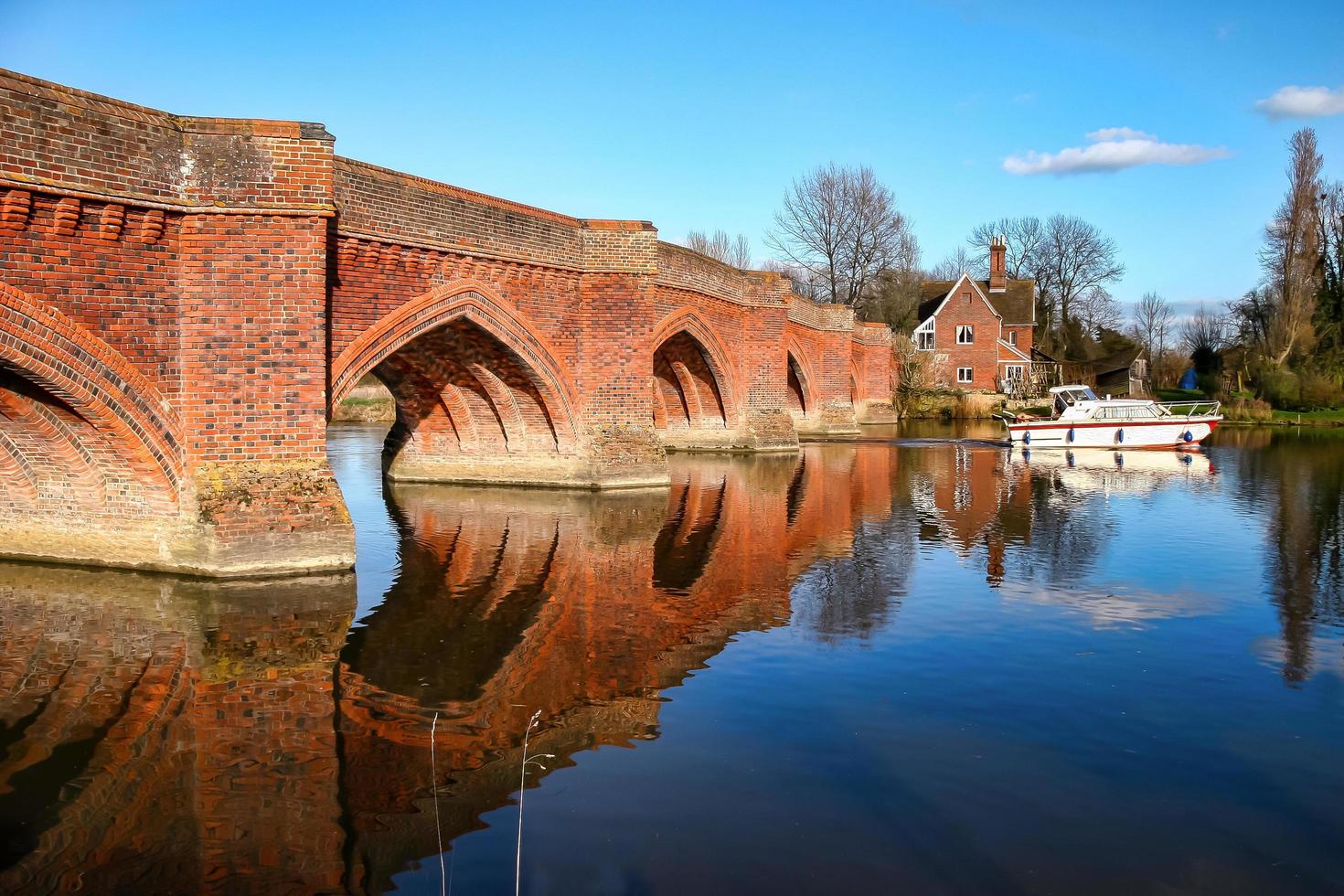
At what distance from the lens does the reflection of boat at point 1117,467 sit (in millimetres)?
20761

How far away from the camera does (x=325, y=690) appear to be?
7391 millimetres

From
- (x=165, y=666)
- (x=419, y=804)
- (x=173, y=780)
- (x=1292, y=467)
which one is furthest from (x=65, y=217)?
(x=1292, y=467)

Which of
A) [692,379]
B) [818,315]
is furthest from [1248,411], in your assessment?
[692,379]

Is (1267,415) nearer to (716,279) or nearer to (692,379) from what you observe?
(692,379)

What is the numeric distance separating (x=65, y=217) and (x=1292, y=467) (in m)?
25.4

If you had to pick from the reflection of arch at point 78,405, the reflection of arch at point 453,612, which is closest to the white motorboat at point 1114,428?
the reflection of arch at point 453,612

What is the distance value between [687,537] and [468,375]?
20.1ft

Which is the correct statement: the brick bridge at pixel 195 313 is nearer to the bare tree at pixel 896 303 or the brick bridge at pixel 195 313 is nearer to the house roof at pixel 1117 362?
the bare tree at pixel 896 303

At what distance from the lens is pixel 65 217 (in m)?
9.58

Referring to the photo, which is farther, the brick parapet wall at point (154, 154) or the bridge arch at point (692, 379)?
the bridge arch at point (692, 379)

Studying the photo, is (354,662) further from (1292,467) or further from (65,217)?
(1292,467)

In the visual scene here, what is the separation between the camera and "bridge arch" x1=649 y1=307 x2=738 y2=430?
2461 cm

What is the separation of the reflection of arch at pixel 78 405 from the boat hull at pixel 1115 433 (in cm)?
2508

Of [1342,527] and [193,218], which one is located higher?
[193,218]
